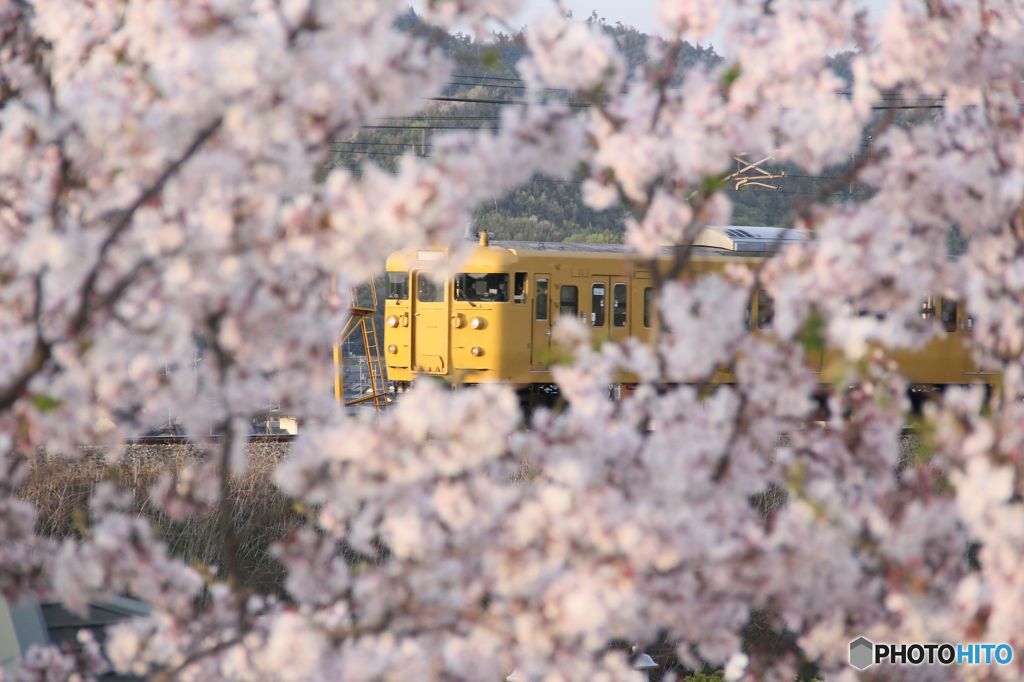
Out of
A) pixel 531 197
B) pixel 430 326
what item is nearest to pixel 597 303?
pixel 430 326

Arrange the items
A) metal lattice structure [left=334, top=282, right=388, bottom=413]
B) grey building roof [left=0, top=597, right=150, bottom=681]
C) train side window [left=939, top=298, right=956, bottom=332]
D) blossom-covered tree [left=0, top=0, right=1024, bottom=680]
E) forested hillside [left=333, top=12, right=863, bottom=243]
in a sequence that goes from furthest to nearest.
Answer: forested hillside [left=333, top=12, right=863, bottom=243], train side window [left=939, top=298, right=956, bottom=332], metal lattice structure [left=334, top=282, right=388, bottom=413], grey building roof [left=0, top=597, right=150, bottom=681], blossom-covered tree [left=0, top=0, right=1024, bottom=680]

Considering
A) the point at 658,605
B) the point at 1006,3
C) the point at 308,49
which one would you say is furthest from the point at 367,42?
the point at 1006,3

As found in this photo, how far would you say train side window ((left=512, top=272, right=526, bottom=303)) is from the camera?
1697 cm

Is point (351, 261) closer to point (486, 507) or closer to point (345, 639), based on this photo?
point (486, 507)

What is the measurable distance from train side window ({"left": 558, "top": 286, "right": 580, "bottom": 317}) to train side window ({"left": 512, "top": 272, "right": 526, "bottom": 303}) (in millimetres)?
525

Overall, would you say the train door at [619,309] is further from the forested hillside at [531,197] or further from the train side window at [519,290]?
the forested hillside at [531,197]

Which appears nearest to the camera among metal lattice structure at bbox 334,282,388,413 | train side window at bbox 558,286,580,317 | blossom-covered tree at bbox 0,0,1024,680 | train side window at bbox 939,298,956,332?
blossom-covered tree at bbox 0,0,1024,680

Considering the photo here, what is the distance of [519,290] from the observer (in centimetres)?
1702

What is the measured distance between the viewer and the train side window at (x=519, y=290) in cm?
1697

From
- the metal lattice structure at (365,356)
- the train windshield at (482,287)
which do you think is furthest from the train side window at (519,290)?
the metal lattice structure at (365,356)

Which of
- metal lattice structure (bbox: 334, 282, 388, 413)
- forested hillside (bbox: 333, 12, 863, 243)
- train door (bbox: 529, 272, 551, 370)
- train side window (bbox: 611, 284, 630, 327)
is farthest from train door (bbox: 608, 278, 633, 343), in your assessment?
forested hillside (bbox: 333, 12, 863, 243)

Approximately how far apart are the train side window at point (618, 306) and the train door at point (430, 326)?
7.91 feet

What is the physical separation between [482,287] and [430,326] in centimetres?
119

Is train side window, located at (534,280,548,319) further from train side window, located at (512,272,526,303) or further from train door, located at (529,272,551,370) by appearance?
train side window, located at (512,272,526,303)
